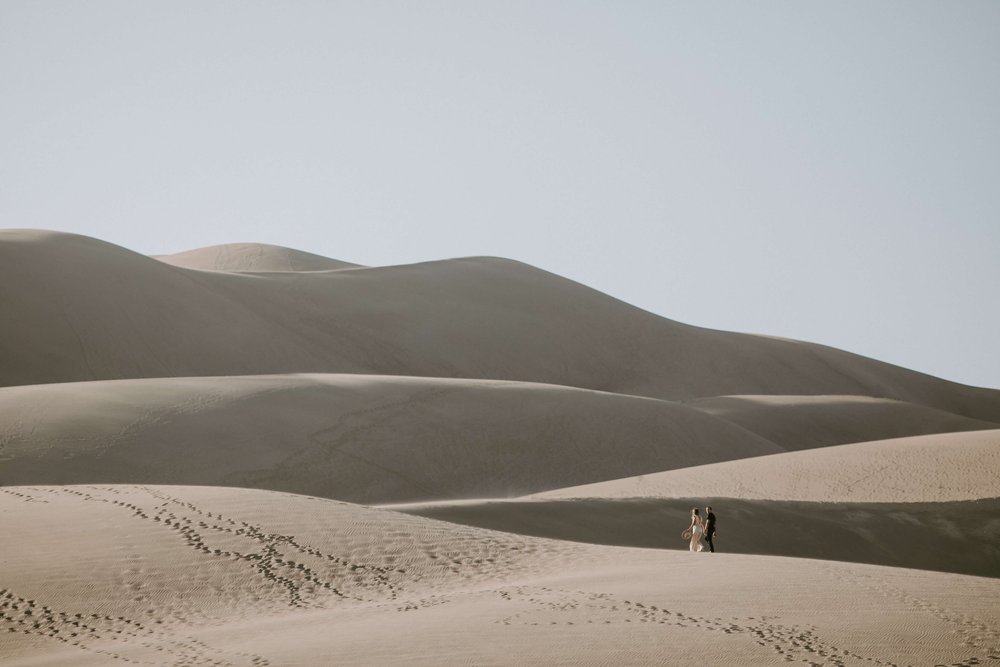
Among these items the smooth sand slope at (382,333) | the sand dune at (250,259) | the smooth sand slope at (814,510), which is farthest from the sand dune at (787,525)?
the sand dune at (250,259)

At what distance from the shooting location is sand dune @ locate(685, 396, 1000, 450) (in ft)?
131

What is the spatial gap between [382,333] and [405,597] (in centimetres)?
3776

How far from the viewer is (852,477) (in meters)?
23.3

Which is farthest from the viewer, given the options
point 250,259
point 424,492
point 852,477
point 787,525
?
point 250,259

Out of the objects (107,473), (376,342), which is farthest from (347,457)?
(376,342)

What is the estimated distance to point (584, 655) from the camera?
8.95 meters

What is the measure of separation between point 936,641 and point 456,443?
18.9 meters

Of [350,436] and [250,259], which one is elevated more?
[250,259]

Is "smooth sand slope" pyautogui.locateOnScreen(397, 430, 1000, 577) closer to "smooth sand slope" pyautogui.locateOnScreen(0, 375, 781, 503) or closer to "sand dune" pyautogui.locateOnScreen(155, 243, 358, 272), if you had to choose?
"smooth sand slope" pyautogui.locateOnScreen(0, 375, 781, 503)

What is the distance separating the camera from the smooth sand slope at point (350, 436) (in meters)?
22.6

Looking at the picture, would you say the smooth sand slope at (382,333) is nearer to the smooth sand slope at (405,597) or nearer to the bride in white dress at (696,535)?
the smooth sand slope at (405,597)

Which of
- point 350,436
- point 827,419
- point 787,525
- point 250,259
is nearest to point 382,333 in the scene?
point 827,419

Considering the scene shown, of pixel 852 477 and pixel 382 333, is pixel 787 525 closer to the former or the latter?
pixel 852 477

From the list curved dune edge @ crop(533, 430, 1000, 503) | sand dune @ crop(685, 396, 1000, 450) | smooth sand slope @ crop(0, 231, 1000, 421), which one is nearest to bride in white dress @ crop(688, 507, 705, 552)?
curved dune edge @ crop(533, 430, 1000, 503)
